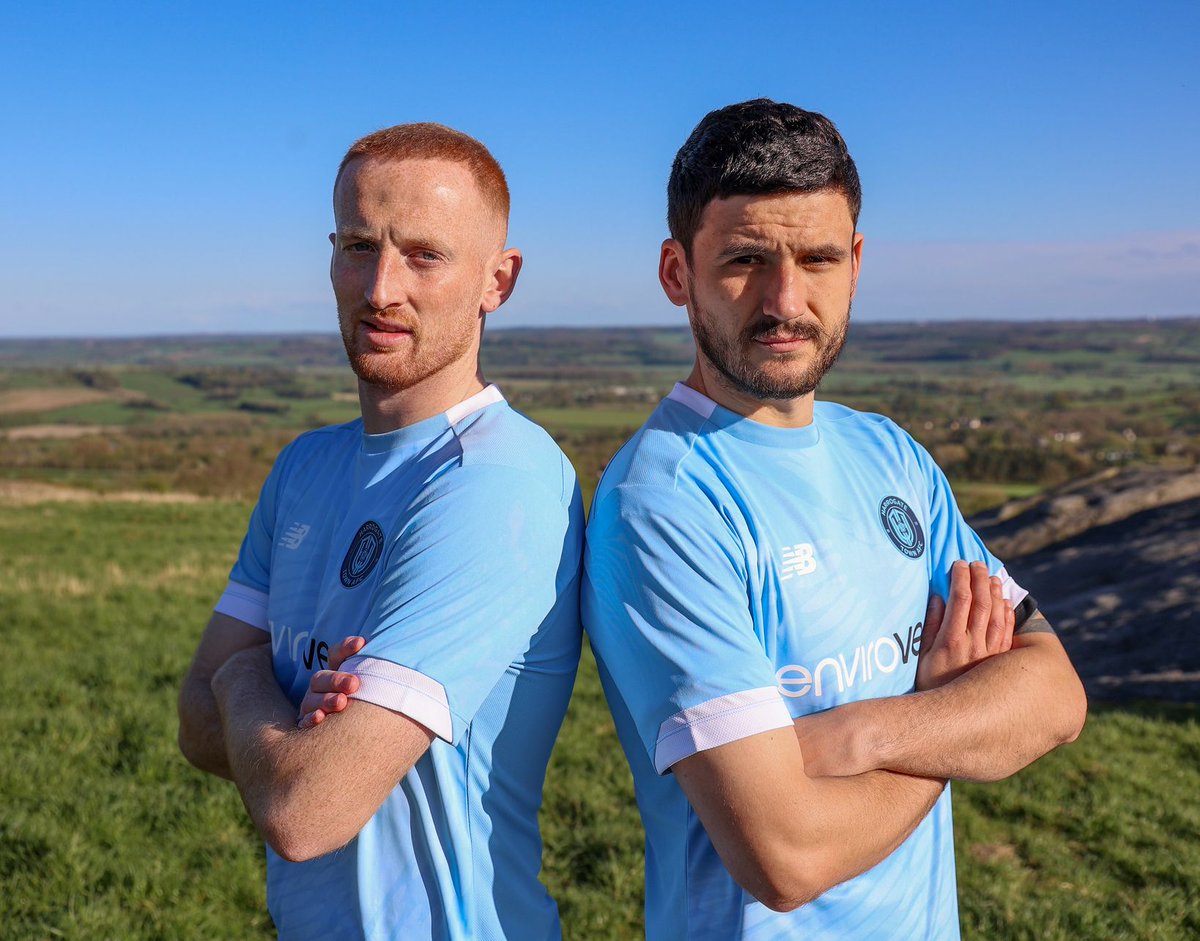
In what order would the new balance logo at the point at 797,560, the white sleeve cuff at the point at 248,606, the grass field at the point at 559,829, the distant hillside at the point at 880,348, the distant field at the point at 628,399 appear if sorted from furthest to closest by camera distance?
the distant hillside at the point at 880,348
the distant field at the point at 628,399
the grass field at the point at 559,829
the white sleeve cuff at the point at 248,606
the new balance logo at the point at 797,560

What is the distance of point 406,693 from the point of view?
2.03 meters

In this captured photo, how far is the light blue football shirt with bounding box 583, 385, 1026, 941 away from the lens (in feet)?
6.65

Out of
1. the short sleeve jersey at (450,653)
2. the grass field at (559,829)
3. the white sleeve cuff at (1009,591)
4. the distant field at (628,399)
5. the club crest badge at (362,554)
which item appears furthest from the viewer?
the distant field at (628,399)

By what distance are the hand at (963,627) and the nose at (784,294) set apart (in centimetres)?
84

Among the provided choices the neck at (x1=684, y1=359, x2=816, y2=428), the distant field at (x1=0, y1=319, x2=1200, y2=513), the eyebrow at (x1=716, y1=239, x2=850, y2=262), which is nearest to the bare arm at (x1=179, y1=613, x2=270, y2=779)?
the neck at (x1=684, y1=359, x2=816, y2=428)

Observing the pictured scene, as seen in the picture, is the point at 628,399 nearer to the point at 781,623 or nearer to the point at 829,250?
the point at 829,250

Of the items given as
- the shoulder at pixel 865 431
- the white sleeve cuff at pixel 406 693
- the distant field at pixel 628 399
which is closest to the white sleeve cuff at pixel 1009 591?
the shoulder at pixel 865 431

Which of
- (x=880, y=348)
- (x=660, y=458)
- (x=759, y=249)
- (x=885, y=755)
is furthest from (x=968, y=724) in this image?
(x=880, y=348)

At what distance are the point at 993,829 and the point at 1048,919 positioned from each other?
1.17 metres

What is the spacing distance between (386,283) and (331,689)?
97 centimetres

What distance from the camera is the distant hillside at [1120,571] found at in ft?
30.4

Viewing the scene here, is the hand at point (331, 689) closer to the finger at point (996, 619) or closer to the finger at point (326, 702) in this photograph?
the finger at point (326, 702)

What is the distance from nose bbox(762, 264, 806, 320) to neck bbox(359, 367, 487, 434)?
32.0 inches

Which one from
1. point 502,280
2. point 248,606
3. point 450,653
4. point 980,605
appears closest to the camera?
point 450,653
